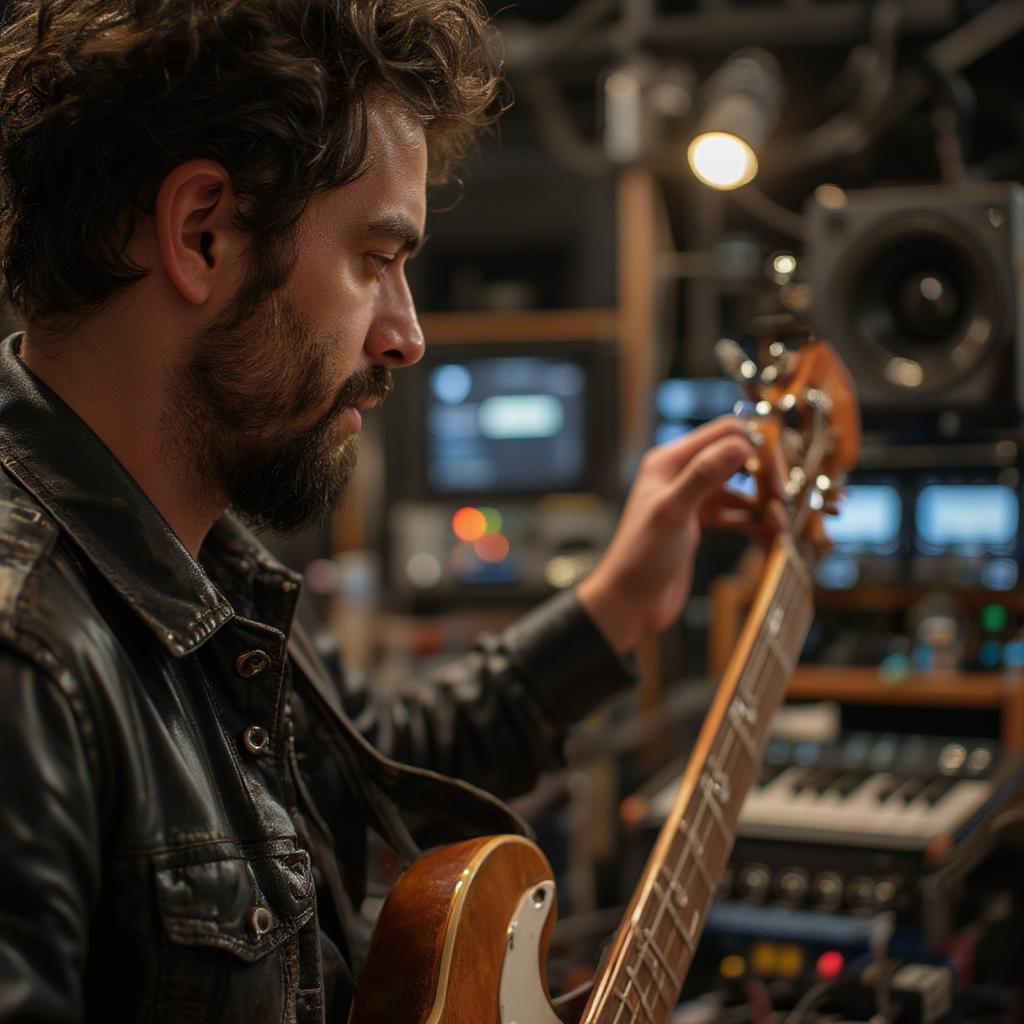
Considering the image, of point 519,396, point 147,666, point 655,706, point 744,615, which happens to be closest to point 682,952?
point 147,666

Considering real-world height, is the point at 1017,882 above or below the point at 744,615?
below

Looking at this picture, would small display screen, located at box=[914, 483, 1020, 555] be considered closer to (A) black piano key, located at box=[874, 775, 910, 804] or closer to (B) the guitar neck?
(A) black piano key, located at box=[874, 775, 910, 804]

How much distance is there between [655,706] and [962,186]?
1.64 metres

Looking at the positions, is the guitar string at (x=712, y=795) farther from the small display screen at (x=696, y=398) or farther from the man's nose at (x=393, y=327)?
the small display screen at (x=696, y=398)

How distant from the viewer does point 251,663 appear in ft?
3.32

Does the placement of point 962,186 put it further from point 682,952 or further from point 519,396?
point 519,396

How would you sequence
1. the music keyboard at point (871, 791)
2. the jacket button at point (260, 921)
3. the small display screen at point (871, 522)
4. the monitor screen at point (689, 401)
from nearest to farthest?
the jacket button at point (260, 921), the music keyboard at point (871, 791), the small display screen at point (871, 522), the monitor screen at point (689, 401)

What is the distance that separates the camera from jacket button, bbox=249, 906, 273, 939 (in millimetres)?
898

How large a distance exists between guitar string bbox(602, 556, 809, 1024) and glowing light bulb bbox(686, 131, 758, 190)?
81 cm

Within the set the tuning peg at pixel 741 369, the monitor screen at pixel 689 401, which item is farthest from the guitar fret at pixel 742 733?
the monitor screen at pixel 689 401

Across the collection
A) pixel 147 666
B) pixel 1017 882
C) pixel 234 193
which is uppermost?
pixel 234 193

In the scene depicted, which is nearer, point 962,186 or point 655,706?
point 962,186

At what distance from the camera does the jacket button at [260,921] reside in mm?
898

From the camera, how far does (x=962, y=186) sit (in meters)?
2.12
